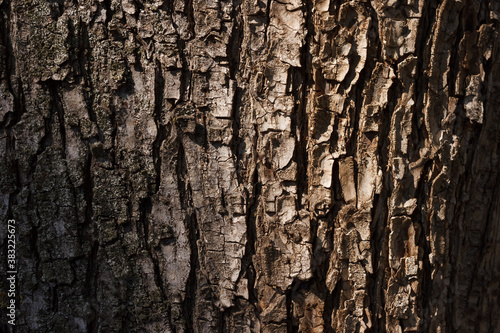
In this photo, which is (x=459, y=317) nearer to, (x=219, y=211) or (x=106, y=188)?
(x=219, y=211)

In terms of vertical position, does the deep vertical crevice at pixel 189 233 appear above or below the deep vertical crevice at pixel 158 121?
below

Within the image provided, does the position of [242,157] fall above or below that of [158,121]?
below

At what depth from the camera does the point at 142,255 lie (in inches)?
56.2

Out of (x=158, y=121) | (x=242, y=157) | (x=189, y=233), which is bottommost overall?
(x=189, y=233)

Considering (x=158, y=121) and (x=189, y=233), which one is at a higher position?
(x=158, y=121)

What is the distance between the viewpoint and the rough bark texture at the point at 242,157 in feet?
4.30

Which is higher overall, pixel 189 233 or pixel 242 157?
pixel 242 157

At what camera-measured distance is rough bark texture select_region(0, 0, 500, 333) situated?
4.30 ft

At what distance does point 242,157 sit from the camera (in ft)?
4.50

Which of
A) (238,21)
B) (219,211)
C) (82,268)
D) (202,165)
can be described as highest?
(238,21)

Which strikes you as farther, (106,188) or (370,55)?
(106,188)

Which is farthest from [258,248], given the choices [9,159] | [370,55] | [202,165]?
[9,159]

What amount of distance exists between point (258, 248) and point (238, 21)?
72 centimetres

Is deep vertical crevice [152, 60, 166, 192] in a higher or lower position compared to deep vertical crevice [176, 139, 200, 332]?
higher
